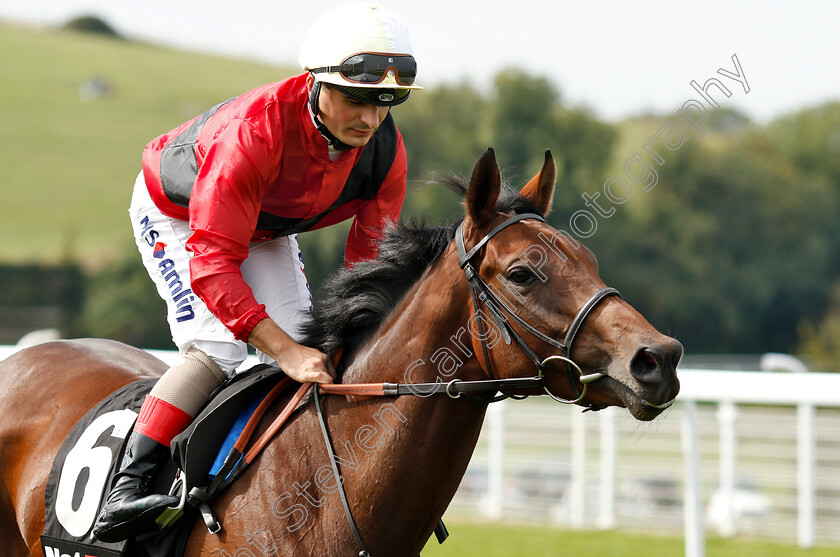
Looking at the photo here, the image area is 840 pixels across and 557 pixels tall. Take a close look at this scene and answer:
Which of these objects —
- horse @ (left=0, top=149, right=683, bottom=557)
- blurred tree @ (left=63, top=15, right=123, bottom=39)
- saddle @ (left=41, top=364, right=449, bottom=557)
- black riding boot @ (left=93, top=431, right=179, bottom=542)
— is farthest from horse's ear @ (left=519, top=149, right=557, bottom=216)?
blurred tree @ (left=63, top=15, right=123, bottom=39)

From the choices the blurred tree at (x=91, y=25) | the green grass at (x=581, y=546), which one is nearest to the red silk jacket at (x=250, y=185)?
the green grass at (x=581, y=546)

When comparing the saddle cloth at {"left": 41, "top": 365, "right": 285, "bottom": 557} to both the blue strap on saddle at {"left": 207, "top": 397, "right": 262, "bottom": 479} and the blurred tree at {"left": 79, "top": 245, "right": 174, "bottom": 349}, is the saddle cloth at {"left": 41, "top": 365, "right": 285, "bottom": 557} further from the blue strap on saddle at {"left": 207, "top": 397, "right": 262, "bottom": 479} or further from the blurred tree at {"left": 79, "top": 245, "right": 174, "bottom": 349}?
the blurred tree at {"left": 79, "top": 245, "right": 174, "bottom": 349}

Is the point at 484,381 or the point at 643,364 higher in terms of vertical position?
the point at 643,364

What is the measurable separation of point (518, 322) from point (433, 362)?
12.6 inches

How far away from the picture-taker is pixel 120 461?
3.17 m

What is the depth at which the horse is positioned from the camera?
2.46 meters

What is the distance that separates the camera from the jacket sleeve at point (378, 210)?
349 cm

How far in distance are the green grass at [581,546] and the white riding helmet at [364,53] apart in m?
4.67

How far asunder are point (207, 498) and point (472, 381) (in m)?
0.91

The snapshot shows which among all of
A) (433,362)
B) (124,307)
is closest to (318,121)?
(433,362)

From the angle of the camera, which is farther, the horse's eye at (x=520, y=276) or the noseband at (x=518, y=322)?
the horse's eye at (x=520, y=276)

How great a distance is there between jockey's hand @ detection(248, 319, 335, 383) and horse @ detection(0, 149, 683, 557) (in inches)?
4.7

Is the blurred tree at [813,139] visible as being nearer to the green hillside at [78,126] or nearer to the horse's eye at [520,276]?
the green hillside at [78,126]

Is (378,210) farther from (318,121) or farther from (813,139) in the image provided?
(813,139)
